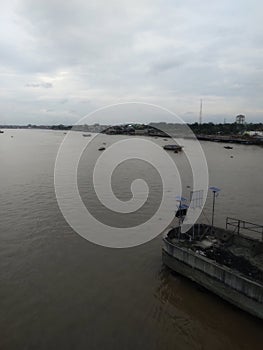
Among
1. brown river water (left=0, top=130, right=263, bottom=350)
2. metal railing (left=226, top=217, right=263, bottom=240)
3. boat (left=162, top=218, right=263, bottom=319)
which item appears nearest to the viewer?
brown river water (left=0, top=130, right=263, bottom=350)

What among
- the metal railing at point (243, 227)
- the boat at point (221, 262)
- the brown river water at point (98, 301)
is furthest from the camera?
the metal railing at point (243, 227)

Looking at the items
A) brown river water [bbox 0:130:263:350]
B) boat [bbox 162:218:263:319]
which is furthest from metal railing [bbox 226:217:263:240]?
brown river water [bbox 0:130:263:350]

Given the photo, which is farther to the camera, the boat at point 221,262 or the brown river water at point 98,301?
the boat at point 221,262

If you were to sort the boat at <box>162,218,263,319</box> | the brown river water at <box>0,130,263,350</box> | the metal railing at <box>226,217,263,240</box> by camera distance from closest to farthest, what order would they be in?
the brown river water at <box>0,130,263,350</box> < the boat at <box>162,218,263,319</box> < the metal railing at <box>226,217,263,240</box>

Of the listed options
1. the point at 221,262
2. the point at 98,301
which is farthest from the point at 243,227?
the point at 98,301

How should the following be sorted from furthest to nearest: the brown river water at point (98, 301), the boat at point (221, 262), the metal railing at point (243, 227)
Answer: the metal railing at point (243, 227) → the boat at point (221, 262) → the brown river water at point (98, 301)

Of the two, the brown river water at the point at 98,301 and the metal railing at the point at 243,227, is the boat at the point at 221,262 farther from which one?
the metal railing at the point at 243,227

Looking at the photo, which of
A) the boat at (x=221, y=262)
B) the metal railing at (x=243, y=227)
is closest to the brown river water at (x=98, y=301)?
the boat at (x=221, y=262)

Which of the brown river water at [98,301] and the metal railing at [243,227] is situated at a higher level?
the metal railing at [243,227]

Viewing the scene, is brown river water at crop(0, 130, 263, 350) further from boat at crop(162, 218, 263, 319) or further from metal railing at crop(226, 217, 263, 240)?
metal railing at crop(226, 217, 263, 240)

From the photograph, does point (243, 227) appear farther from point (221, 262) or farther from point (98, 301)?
point (98, 301)
